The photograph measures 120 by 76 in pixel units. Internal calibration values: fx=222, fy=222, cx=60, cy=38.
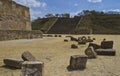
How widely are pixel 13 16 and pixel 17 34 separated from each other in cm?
393

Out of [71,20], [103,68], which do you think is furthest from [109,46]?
[71,20]

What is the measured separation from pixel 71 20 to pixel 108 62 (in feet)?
142

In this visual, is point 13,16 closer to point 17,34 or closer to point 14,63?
point 17,34

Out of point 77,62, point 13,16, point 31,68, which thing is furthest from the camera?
point 13,16

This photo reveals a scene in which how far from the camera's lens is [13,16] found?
2536 cm

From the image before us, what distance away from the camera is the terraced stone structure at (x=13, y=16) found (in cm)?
2308

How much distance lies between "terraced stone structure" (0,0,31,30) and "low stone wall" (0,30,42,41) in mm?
1889

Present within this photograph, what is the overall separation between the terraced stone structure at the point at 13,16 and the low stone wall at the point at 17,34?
6.20 ft

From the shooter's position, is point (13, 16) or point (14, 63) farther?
point (13, 16)

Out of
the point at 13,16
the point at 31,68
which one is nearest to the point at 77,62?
the point at 31,68

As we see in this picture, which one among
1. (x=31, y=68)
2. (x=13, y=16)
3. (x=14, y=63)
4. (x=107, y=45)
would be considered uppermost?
(x=13, y=16)

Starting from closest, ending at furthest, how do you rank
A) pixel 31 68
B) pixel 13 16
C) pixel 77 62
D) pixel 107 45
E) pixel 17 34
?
pixel 31 68, pixel 77 62, pixel 107 45, pixel 17 34, pixel 13 16

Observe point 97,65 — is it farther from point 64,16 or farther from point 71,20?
point 64,16

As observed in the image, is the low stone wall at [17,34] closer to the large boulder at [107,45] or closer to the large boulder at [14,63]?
the large boulder at [107,45]
